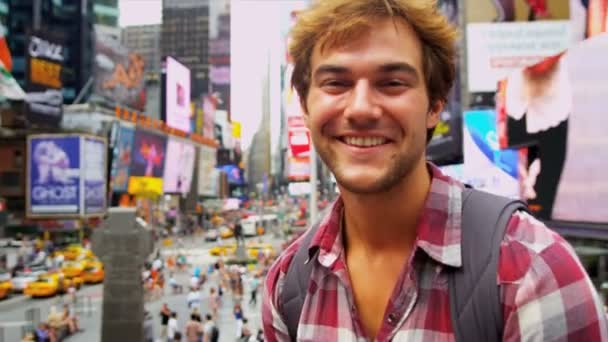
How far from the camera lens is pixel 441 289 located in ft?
5.78

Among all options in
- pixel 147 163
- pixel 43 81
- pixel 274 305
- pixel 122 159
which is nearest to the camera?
pixel 274 305

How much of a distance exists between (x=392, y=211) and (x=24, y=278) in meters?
29.8

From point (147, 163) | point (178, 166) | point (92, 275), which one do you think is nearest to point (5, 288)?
point (92, 275)

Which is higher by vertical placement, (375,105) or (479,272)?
(375,105)

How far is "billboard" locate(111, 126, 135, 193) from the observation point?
56719mm

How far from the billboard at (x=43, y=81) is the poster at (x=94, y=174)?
338 cm

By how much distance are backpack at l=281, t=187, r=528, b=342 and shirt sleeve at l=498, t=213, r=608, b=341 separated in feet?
0.11

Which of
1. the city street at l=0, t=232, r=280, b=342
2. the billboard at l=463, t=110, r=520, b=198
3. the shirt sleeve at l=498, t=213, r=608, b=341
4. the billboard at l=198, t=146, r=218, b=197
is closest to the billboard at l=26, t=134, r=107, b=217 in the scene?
the city street at l=0, t=232, r=280, b=342

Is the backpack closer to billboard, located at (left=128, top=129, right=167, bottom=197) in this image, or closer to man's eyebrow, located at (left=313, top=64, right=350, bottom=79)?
man's eyebrow, located at (left=313, top=64, right=350, bottom=79)

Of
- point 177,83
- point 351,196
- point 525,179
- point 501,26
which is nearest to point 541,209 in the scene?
point 525,179

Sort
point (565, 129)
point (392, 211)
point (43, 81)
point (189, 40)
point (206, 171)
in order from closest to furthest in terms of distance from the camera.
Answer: point (392, 211)
point (565, 129)
point (43, 81)
point (206, 171)
point (189, 40)

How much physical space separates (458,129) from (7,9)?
166 feet

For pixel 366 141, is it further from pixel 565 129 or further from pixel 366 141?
pixel 565 129

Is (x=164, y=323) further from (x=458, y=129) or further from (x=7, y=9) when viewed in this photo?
(x=7, y=9)
